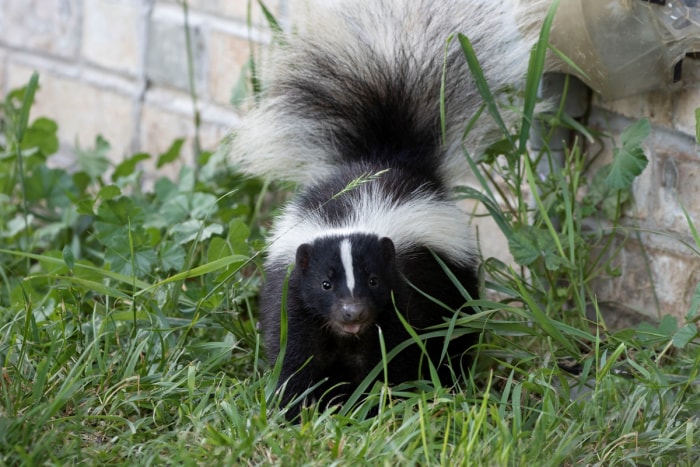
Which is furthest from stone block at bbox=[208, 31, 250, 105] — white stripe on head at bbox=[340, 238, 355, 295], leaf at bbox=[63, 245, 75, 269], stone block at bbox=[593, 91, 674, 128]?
white stripe on head at bbox=[340, 238, 355, 295]

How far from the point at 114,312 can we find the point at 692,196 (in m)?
1.93

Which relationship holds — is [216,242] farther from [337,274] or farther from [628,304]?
[628,304]

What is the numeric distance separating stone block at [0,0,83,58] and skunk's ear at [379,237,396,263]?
3.21 meters

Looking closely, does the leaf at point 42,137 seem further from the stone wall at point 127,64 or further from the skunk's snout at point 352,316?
the skunk's snout at point 352,316

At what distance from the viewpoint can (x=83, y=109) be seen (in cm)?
554

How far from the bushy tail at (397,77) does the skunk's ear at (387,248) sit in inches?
19.9

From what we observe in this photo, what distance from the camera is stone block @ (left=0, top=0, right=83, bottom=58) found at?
5.50 meters

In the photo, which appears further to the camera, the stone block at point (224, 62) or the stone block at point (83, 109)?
the stone block at point (83, 109)

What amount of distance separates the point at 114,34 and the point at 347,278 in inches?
116

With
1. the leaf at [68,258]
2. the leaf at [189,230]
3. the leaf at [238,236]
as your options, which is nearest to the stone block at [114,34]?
the leaf at [189,230]

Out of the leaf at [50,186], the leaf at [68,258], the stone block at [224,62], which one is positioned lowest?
the leaf at [68,258]

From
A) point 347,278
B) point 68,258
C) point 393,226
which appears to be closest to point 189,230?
point 68,258

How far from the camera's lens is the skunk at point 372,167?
296cm

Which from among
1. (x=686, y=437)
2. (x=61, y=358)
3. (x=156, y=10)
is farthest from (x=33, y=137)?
(x=686, y=437)
